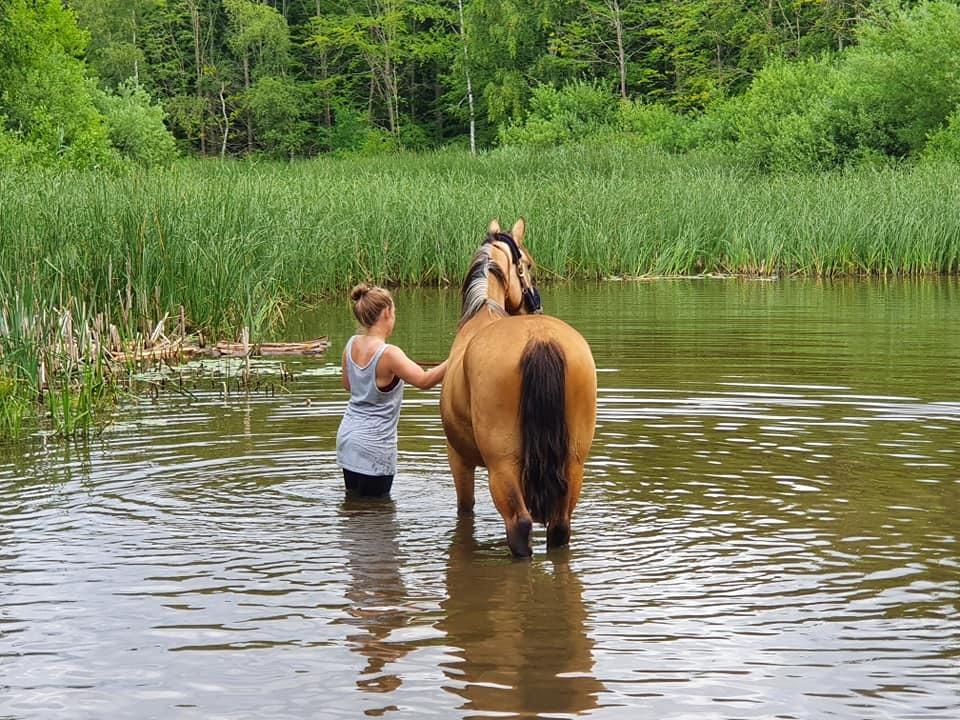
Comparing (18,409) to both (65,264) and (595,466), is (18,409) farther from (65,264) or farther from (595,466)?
(595,466)

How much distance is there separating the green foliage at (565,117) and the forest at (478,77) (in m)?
0.09

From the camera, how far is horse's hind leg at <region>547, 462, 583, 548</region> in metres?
5.69

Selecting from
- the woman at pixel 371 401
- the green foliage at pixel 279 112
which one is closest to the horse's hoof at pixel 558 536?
the woman at pixel 371 401

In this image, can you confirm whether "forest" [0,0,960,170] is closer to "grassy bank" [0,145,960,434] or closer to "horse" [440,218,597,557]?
"grassy bank" [0,145,960,434]

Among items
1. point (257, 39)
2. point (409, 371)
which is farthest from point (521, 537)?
point (257, 39)

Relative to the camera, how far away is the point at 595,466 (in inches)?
315

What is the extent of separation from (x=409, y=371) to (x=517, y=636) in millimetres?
2365

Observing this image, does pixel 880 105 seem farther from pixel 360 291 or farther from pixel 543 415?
pixel 543 415

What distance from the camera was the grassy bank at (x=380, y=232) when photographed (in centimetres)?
1202

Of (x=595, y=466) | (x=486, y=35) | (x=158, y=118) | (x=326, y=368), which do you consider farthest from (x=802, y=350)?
(x=486, y=35)

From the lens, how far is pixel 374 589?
18.2 feet

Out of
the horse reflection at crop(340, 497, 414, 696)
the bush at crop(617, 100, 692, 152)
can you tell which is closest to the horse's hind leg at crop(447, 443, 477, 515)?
the horse reflection at crop(340, 497, 414, 696)

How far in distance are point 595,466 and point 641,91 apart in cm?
4896

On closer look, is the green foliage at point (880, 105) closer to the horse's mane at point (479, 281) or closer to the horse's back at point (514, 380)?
the horse's mane at point (479, 281)
